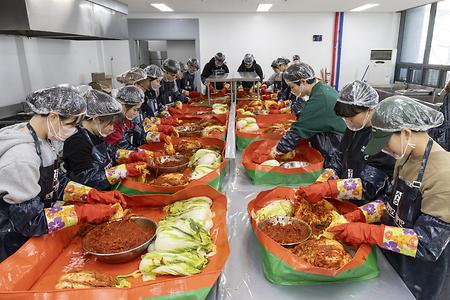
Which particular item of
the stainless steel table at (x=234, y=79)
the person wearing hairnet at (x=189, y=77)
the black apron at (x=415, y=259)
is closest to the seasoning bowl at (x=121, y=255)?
the black apron at (x=415, y=259)

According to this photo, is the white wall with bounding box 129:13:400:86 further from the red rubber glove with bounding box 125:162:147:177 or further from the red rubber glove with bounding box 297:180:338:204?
the red rubber glove with bounding box 297:180:338:204

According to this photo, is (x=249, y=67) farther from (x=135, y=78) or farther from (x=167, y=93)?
(x=135, y=78)

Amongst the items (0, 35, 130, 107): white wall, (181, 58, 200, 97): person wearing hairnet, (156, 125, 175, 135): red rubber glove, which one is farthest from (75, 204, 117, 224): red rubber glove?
(181, 58, 200, 97): person wearing hairnet

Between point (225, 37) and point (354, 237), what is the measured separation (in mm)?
9121

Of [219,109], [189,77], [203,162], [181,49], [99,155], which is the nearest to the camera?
[99,155]

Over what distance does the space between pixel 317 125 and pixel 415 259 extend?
1.49m

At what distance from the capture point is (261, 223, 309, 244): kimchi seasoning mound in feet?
4.80

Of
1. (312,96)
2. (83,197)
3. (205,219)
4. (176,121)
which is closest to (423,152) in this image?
(205,219)

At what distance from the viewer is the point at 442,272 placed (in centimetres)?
139

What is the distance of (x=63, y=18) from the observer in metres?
3.95

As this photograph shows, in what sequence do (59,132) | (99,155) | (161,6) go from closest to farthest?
(59,132), (99,155), (161,6)

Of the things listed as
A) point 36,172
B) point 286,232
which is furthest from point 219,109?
point 36,172

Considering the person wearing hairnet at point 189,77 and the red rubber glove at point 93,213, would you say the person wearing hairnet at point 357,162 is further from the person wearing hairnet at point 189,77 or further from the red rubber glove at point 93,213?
the person wearing hairnet at point 189,77

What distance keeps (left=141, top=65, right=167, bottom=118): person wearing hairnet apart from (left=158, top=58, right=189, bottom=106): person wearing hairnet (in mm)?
567
